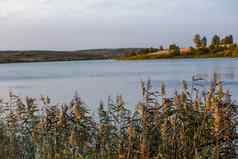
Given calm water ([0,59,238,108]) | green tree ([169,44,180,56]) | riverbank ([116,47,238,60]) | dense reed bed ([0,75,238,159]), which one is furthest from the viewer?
green tree ([169,44,180,56])

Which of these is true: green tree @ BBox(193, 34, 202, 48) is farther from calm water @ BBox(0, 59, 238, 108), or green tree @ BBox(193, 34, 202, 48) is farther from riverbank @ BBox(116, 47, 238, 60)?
calm water @ BBox(0, 59, 238, 108)

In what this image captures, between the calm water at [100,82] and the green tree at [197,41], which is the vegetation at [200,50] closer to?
the green tree at [197,41]

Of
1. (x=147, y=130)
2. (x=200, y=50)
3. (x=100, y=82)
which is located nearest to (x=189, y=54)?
(x=200, y=50)

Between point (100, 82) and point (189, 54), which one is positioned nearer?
point (100, 82)

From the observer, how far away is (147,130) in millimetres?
7684

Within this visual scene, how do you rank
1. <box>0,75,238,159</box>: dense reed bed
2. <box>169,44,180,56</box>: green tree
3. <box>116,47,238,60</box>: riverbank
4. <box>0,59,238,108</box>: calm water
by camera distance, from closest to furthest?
<box>0,75,238,159</box>: dense reed bed, <box>0,59,238,108</box>: calm water, <box>116,47,238,60</box>: riverbank, <box>169,44,180,56</box>: green tree

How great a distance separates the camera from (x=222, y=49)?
14638 centimetres

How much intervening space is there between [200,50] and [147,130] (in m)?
148

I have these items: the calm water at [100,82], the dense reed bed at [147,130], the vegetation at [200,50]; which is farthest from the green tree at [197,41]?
the dense reed bed at [147,130]

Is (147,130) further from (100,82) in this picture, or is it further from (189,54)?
(189,54)

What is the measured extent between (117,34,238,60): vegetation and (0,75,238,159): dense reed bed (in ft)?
435

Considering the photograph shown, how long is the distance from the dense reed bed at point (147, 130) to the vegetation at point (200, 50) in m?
133

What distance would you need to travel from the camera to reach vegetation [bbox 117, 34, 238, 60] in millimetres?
144375

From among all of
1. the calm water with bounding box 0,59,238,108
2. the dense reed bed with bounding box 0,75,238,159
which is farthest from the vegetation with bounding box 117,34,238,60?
the dense reed bed with bounding box 0,75,238,159
